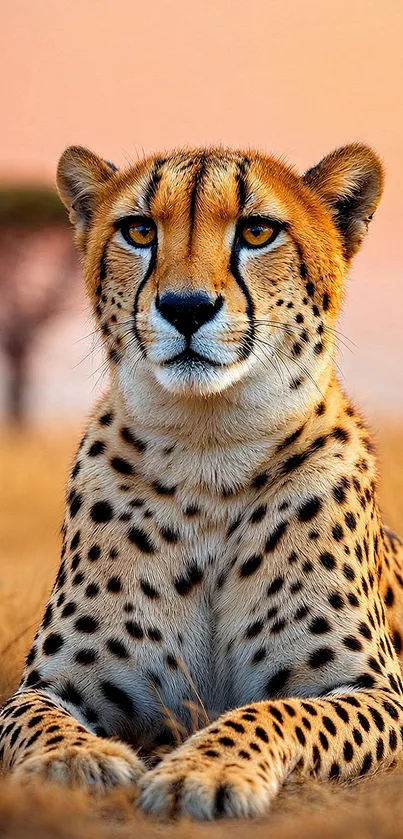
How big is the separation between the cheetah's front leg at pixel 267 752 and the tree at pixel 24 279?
21.3 meters

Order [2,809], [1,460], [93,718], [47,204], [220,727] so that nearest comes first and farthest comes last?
[2,809], [220,727], [93,718], [1,460], [47,204]

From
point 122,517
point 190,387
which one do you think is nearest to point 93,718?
point 122,517

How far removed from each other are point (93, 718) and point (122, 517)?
1.79 ft

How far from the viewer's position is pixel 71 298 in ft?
85.4

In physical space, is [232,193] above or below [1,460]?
above

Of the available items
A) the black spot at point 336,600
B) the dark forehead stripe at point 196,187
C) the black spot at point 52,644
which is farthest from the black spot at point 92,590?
the dark forehead stripe at point 196,187

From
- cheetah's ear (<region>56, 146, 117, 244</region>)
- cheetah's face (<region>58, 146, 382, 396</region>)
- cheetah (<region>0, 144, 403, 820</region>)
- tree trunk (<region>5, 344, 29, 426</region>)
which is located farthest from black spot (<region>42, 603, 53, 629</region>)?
tree trunk (<region>5, 344, 29, 426</region>)

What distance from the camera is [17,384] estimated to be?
24.9 m

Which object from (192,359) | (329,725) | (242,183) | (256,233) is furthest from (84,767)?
(242,183)

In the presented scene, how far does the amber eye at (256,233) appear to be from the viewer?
3.49m

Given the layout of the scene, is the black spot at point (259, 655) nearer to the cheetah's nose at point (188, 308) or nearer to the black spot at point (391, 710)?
the black spot at point (391, 710)

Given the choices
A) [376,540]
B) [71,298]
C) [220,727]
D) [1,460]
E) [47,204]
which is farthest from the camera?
[71,298]

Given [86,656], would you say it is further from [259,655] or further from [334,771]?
[334,771]

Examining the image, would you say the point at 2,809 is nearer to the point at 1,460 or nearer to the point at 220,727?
the point at 220,727
